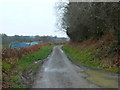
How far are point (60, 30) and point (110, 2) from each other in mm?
35457

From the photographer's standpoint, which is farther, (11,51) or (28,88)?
(11,51)

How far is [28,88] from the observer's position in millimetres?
9062

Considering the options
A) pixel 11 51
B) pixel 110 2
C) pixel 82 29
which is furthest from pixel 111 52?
pixel 82 29

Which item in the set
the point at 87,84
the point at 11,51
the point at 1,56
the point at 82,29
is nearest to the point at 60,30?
the point at 82,29

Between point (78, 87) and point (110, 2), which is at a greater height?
point (110, 2)

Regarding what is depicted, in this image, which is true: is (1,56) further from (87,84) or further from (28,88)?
(87,84)

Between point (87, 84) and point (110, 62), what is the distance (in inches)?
238

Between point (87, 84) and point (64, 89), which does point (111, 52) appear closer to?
point (87, 84)

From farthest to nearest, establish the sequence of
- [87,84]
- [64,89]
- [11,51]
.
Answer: [11,51] → [87,84] → [64,89]

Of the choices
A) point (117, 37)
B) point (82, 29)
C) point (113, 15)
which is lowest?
point (82, 29)

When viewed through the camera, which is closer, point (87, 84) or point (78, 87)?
point (78, 87)

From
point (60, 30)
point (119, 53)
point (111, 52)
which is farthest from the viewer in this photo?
point (60, 30)

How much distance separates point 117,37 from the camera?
51.7 feet

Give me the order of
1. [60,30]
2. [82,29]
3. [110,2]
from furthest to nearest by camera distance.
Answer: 1. [60,30]
2. [82,29]
3. [110,2]
